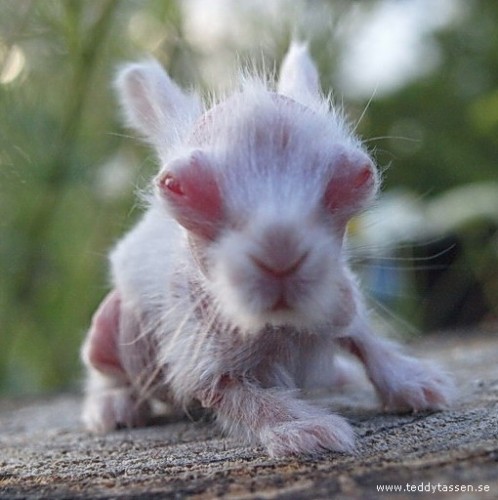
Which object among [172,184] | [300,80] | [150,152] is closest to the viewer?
[172,184]

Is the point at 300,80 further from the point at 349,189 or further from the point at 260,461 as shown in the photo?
the point at 260,461

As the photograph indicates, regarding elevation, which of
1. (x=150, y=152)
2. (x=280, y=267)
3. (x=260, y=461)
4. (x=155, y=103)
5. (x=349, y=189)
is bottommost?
(x=260, y=461)

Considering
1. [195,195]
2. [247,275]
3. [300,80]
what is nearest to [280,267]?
[247,275]

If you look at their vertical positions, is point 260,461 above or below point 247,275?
below

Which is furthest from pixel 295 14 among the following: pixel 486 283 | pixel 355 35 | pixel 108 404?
pixel 108 404

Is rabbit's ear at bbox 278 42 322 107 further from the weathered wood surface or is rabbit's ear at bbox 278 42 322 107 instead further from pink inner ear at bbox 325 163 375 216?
the weathered wood surface

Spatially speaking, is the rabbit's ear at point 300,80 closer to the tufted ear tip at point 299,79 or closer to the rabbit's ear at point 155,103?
the tufted ear tip at point 299,79

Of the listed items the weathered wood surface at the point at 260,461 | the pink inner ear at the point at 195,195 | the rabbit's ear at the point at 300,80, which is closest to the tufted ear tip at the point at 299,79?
the rabbit's ear at the point at 300,80

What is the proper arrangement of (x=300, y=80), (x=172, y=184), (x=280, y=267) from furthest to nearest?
(x=300, y=80) < (x=172, y=184) < (x=280, y=267)
